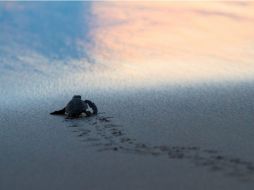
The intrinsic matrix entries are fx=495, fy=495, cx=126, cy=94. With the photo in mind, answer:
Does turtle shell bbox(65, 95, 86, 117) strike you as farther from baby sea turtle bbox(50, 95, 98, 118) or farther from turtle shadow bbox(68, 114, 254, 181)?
turtle shadow bbox(68, 114, 254, 181)

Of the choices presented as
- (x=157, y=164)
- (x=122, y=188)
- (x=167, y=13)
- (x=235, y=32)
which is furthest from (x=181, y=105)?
(x=167, y=13)

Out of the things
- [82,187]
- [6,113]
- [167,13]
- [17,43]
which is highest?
[167,13]

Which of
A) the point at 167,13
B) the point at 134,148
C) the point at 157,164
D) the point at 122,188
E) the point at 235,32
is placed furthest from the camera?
Answer: the point at 167,13

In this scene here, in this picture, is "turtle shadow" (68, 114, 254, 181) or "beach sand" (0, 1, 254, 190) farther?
"beach sand" (0, 1, 254, 190)

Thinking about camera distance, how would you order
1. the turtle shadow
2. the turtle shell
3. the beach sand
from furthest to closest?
the turtle shell
the beach sand
the turtle shadow

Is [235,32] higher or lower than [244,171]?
higher

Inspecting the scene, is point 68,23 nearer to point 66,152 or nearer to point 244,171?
point 66,152

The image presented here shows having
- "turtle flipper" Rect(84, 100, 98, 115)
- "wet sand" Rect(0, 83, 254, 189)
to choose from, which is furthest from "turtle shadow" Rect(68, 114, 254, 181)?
"turtle flipper" Rect(84, 100, 98, 115)

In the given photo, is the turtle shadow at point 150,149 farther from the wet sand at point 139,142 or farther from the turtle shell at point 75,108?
the turtle shell at point 75,108
